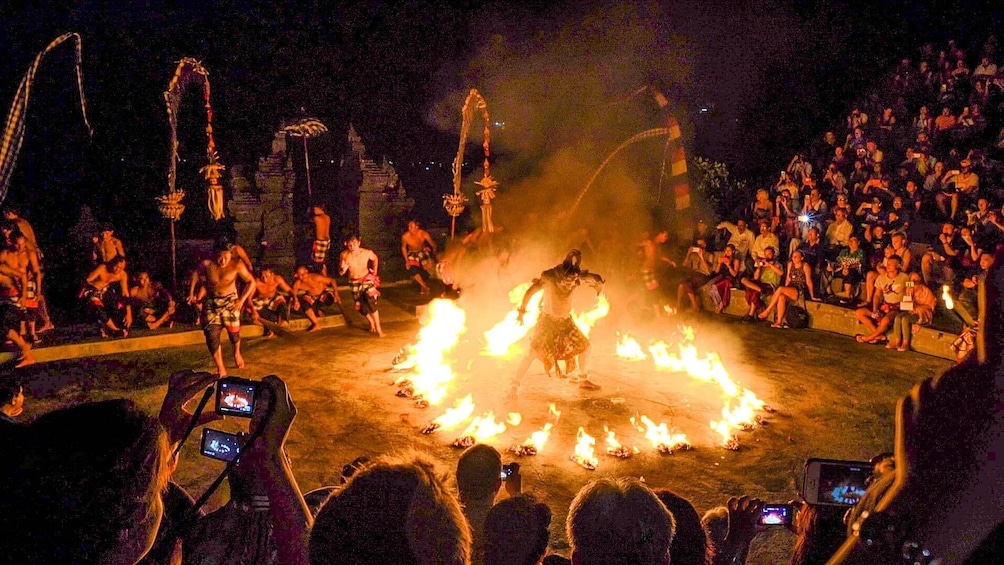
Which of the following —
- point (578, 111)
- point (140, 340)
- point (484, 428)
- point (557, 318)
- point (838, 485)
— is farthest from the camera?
point (578, 111)

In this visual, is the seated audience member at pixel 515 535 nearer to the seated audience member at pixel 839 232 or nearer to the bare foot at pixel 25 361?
the bare foot at pixel 25 361

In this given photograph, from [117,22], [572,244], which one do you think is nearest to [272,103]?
[117,22]

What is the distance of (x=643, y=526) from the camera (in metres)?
2.02

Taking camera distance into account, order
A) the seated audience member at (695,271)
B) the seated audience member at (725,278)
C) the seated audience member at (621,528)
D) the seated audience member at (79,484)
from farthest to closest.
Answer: the seated audience member at (695,271)
the seated audience member at (725,278)
the seated audience member at (621,528)
the seated audience member at (79,484)

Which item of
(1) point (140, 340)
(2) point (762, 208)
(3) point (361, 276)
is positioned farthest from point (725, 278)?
(1) point (140, 340)

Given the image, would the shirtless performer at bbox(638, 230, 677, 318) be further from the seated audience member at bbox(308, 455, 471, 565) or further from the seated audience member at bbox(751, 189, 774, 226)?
the seated audience member at bbox(308, 455, 471, 565)

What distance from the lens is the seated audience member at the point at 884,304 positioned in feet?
37.1

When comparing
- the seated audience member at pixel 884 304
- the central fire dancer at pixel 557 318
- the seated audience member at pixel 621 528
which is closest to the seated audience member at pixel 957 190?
the seated audience member at pixel 884 304

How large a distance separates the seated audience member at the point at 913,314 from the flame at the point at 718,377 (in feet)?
10.4

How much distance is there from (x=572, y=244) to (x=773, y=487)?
854cm

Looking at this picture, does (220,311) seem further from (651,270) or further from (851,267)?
(851,267)

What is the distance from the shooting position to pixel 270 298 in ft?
37.8

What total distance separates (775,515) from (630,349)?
24.2ft

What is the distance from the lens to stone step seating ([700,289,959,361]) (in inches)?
420
